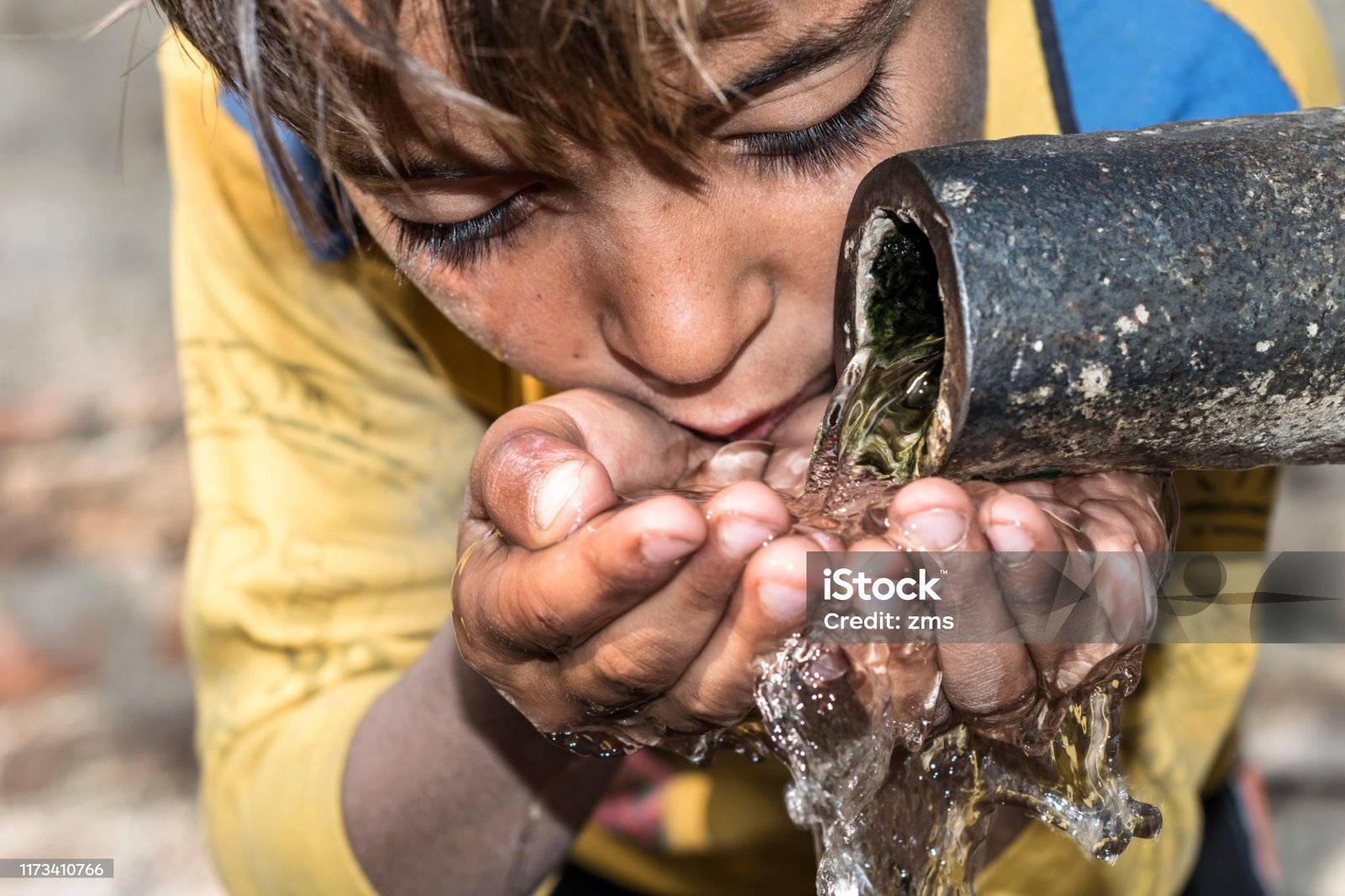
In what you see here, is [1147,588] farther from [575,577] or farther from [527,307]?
[527,307]

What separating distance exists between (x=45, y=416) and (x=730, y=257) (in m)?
2.25

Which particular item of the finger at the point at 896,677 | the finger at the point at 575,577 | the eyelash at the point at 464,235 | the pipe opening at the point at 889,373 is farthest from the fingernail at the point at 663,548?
the eyelash at the point at 464,235

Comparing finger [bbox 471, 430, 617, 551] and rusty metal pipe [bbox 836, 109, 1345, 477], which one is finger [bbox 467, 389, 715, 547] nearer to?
finger [bbox 471, 430, 617, 551]

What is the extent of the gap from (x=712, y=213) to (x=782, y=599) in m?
0.33

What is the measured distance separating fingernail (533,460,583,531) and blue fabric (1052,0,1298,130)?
705 millimetres

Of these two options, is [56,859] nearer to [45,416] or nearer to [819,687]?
[45,416]

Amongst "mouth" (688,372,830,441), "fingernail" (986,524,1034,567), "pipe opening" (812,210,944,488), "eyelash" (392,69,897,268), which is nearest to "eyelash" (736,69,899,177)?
"eyelash" (392,69,897,268)

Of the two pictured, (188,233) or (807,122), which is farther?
(188,233)

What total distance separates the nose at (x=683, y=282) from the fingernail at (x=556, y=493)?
15cm

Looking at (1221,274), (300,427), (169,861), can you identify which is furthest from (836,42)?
(169,861)

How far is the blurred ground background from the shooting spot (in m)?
2.61

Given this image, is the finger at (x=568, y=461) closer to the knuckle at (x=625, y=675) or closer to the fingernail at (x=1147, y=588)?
the knuckle at (x=625, y=675)

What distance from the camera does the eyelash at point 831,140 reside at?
3.46 feet

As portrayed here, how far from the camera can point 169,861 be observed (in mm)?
2586
